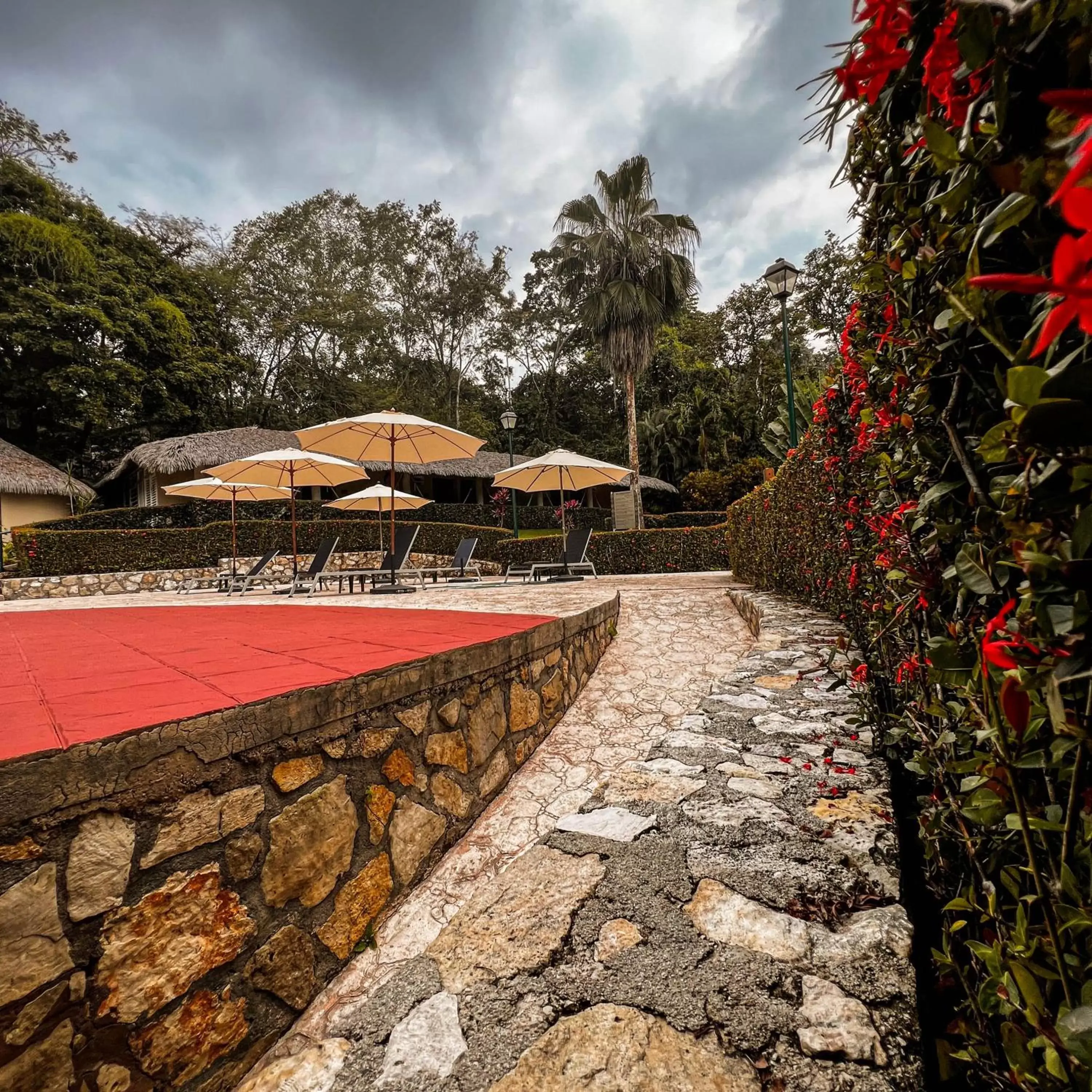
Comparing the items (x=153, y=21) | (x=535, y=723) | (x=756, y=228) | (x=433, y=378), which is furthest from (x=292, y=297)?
(x=535, y=723)

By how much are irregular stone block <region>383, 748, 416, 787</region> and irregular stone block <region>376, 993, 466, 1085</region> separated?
1.89ft

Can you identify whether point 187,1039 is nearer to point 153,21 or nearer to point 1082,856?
point 1082,856

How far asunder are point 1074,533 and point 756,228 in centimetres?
1666

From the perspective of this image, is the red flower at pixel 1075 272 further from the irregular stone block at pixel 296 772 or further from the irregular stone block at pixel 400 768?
the irregular stone block at pixel 400 768

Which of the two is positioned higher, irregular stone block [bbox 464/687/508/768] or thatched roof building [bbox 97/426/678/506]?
thatched roof building [bbox 97/426/678/506]

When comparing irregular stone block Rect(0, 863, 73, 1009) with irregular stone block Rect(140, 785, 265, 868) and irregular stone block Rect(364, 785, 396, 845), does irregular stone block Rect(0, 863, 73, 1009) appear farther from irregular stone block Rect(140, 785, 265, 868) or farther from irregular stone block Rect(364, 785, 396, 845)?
irregular stone block Rect(364, 785, 396, 845)

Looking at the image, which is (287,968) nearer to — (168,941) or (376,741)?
(168,941)

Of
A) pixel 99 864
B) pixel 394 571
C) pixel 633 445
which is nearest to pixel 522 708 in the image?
pixel 99 864

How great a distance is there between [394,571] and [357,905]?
6262 mm

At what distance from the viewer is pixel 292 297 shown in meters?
23.9

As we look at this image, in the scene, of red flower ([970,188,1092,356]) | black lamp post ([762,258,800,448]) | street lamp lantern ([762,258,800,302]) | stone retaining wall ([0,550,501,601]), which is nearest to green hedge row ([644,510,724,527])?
stone retaining wall ([0,550,501,601])

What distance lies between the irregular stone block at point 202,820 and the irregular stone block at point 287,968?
11.9 inches

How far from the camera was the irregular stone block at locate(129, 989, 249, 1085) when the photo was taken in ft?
3.51

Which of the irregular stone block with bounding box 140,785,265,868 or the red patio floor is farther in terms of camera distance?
the red patio floor
